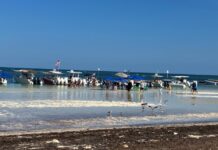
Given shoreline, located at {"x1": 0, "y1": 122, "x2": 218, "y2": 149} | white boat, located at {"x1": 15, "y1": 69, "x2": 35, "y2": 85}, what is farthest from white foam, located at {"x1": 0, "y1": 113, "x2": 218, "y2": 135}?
white boat, located at {"x1": 15, "y1": 69, "x2": 35, "y2": 85}

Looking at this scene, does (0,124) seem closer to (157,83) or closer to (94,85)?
(94,85)

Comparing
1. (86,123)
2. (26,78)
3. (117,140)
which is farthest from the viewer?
(26,78)

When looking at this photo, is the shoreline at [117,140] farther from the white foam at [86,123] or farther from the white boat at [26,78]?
the white boat at [26,78]

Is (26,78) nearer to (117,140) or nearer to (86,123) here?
(86,123)

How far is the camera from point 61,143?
15.9 meters

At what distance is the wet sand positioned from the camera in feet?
49.9

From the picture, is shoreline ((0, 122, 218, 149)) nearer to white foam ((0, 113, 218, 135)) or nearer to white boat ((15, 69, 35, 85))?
white foam ((0, 113, 218, 135))

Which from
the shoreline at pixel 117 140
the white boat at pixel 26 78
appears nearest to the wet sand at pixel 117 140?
the shoreline at pixel 117 140

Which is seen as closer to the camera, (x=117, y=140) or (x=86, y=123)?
(x=117, y=140)

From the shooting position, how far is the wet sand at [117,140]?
49.9 ft

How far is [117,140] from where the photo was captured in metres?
16.9

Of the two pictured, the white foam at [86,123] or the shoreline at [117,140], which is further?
the white foam at [86,123]

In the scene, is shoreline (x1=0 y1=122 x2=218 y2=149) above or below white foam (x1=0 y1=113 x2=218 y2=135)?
above

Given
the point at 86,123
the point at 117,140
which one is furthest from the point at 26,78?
the point at 117,140
